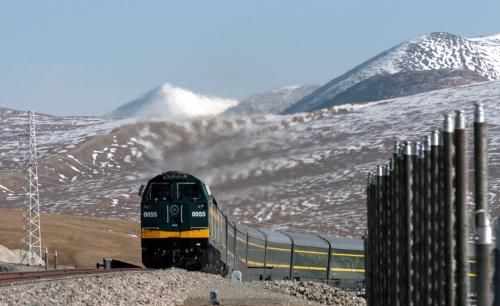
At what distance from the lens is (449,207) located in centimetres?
1644

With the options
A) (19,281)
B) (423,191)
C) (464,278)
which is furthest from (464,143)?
(19,281)

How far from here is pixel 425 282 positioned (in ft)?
60.7

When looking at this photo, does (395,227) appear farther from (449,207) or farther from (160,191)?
(160,191)

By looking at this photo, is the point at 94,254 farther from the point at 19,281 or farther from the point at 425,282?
the point at 425,282

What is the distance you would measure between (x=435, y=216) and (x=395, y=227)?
15.1 ft

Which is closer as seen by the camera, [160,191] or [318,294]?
[318,294]

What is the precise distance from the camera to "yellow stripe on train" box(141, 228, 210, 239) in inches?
2128

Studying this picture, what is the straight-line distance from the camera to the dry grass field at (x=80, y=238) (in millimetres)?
124250

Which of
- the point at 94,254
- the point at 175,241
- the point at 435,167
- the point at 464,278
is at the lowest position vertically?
the point at 94,254

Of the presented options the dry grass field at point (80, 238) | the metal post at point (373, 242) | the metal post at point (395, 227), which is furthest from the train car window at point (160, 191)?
the dry grass field at point (80, 238)

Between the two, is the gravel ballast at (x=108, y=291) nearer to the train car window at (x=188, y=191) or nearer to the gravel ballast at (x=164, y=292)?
the gravel ballast at (x=164, y=292)

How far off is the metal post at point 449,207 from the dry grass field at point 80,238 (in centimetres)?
9796

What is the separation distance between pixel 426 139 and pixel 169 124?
15174cm

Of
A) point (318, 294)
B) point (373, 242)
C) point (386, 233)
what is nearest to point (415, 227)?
point (386, 233)
